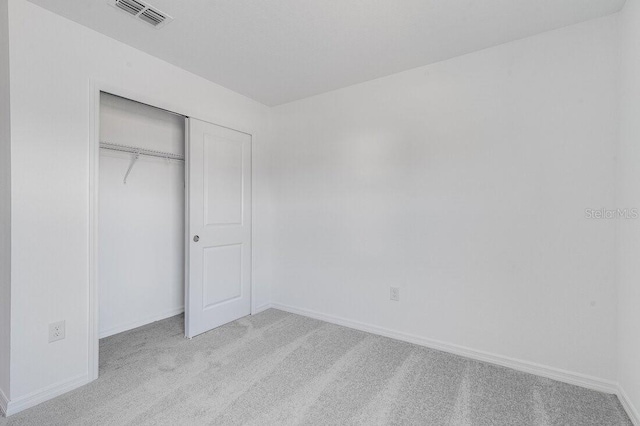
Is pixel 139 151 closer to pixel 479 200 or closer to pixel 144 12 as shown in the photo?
pixel 144 12

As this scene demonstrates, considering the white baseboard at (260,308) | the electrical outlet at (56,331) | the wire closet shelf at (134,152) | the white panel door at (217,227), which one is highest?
the wire closet shelf at (134,152)

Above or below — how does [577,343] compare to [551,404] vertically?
above

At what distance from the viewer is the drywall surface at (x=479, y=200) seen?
6.71ft

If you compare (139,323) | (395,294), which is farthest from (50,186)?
(395,294)

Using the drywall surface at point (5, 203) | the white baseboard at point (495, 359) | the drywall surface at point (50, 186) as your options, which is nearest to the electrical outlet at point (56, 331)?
the drywall surface at point (50, 186)

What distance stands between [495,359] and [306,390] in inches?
57.7

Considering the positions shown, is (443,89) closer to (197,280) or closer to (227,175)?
(227,175)

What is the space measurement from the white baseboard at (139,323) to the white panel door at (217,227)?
0.66m

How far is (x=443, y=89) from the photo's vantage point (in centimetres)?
258

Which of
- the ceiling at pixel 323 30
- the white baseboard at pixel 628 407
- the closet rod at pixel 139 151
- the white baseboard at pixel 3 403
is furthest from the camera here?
the closet rod at pixel 139 151

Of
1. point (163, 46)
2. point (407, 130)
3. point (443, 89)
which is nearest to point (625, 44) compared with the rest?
point (443, 89)

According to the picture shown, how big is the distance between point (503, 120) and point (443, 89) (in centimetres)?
55

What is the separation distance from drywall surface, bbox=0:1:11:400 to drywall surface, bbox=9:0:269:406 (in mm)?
40

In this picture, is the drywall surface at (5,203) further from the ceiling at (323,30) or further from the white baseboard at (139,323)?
the white baseboard at (139,323)
